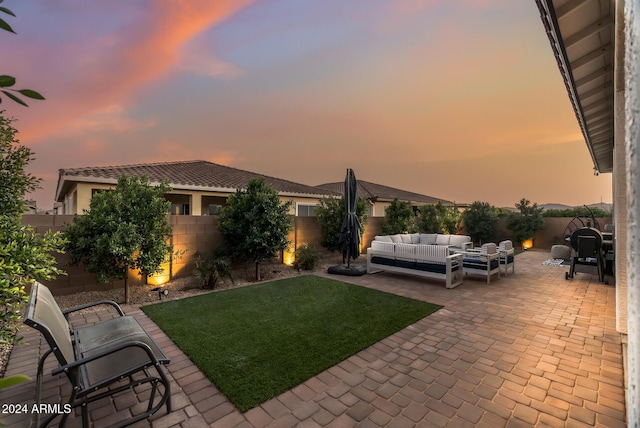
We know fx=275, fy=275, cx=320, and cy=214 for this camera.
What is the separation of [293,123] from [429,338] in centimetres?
1237

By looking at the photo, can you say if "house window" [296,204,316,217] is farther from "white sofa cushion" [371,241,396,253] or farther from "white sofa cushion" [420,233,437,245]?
"white sofa cushion" [371,241,396,253]

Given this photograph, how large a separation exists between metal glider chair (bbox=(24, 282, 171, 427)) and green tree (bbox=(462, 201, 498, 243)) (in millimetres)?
16365

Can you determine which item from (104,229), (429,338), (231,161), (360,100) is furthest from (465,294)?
(231,161)

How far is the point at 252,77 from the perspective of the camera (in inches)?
459

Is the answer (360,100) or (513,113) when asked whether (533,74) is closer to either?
(513,113)

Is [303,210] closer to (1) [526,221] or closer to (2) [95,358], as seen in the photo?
(1) [526,221]

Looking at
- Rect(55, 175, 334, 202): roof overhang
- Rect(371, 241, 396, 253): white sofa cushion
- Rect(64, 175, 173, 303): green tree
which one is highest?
Rect(55, 175, 334, 202): roof overhang

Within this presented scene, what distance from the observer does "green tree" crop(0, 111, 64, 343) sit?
2.87 metres

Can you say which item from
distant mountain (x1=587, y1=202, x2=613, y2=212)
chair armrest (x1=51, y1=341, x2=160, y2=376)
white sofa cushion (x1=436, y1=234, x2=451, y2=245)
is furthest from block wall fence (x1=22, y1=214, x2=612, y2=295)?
distant mountain (x1=587, y1=202, x2=613, y2=212)

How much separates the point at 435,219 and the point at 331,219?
6.58 m

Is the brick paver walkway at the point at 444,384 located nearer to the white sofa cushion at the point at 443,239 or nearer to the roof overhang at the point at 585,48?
the roof overhang at the point at 585,48

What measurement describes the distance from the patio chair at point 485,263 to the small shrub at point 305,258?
4.77 meters

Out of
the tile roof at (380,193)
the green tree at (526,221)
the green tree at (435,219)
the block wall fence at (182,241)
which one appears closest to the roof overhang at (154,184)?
Answer: the block wall fence at (182,241)

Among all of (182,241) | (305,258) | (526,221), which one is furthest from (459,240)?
(182,241)
